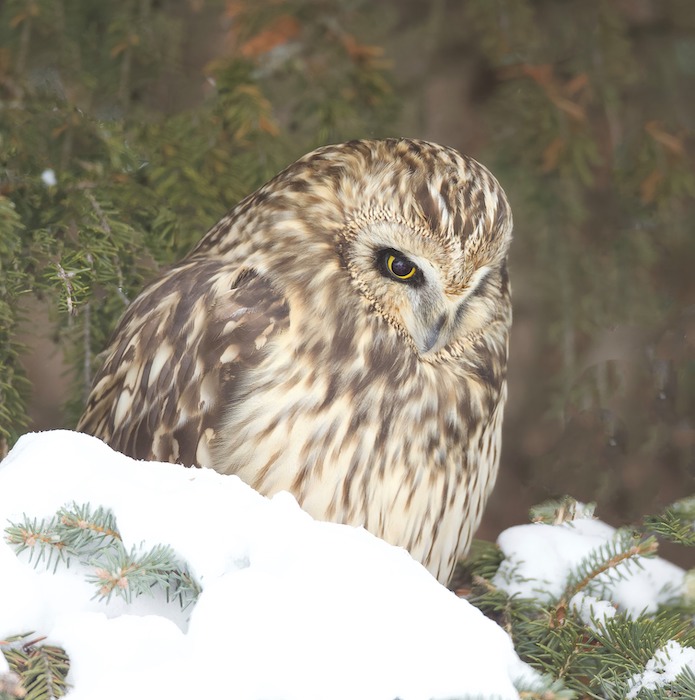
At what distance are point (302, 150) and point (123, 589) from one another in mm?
1495

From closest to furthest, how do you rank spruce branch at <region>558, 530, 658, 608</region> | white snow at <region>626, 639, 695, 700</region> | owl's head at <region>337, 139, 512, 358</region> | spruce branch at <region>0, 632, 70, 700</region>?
spruce branch at <region>0, 632, 70, 700</region>, white snow at <region>626, 639, 695, 700</region>, spruce branch at <region>558, 530, 658, 608</region>, owl's head at <region>337, 139, 512, 358</region>

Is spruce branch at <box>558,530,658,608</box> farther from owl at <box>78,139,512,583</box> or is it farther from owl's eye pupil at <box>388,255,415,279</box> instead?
owl's eye pupil at <box>388,255,415,279</box>

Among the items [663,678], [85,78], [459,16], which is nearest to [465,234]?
[663,678]

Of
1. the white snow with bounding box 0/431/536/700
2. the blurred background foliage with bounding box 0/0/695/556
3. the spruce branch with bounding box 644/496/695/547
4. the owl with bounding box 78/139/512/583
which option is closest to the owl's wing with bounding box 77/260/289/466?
the owl with bounding box 78/139/512/583

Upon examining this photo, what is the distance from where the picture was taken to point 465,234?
5.46ft

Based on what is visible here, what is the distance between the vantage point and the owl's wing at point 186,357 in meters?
1.64

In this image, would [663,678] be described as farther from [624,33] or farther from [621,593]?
[624,33]

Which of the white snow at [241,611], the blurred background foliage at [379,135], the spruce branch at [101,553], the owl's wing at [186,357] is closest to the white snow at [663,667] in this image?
the white snow at [241,611]

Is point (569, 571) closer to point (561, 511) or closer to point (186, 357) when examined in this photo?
point (561, 511)

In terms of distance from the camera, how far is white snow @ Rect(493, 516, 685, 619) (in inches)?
64.1

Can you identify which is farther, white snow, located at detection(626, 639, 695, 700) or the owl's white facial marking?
the owl's white facial marking

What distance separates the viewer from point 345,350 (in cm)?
172

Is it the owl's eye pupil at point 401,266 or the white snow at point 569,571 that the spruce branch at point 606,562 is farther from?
the owl's eye pupil at point 401,266

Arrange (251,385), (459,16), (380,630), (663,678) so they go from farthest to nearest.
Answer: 1. (459,16)
2. (251,385)
3. (663,678)
4. (380,630)
